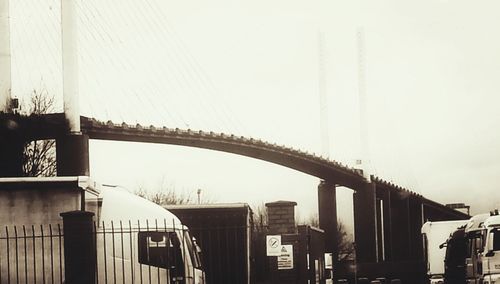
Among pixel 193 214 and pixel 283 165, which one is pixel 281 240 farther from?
pixel 283 165

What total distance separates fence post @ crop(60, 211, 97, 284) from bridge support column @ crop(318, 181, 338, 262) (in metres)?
47.2

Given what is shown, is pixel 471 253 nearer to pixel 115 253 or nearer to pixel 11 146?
pixel 115 253

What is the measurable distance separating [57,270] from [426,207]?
6525 centimetres

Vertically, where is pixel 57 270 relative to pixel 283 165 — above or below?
below

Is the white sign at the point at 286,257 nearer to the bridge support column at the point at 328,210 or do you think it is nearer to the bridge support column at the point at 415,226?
the bridge support column at the point at 328,210

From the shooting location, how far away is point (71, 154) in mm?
36125

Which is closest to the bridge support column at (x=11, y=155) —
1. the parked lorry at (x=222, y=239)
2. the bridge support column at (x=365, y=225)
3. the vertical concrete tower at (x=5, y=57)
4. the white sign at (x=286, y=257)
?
the vertical concrete tower at (x=5, y=57)

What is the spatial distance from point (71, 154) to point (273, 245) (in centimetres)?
2018

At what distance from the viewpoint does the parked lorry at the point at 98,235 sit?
42.5ft

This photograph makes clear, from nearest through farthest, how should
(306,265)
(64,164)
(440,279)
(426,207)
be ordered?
1. (306,265)
2. (440,279)
3. (64,164)
4. (426,207)

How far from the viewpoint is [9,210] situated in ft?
42.7

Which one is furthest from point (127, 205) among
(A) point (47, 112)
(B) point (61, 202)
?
(A) point (47, 112)

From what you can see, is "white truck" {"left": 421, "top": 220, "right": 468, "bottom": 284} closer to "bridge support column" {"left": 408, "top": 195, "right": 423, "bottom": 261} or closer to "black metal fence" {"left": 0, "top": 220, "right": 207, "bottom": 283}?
"black metal fence" {"left": 0, "top": 220, "right": 207, "bottom": 283}

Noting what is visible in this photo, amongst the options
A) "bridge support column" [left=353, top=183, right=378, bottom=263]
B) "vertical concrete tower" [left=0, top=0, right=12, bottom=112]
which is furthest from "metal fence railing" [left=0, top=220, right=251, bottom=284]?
"bridge support column" [left=353, top=183, right=378, bottom=263]
